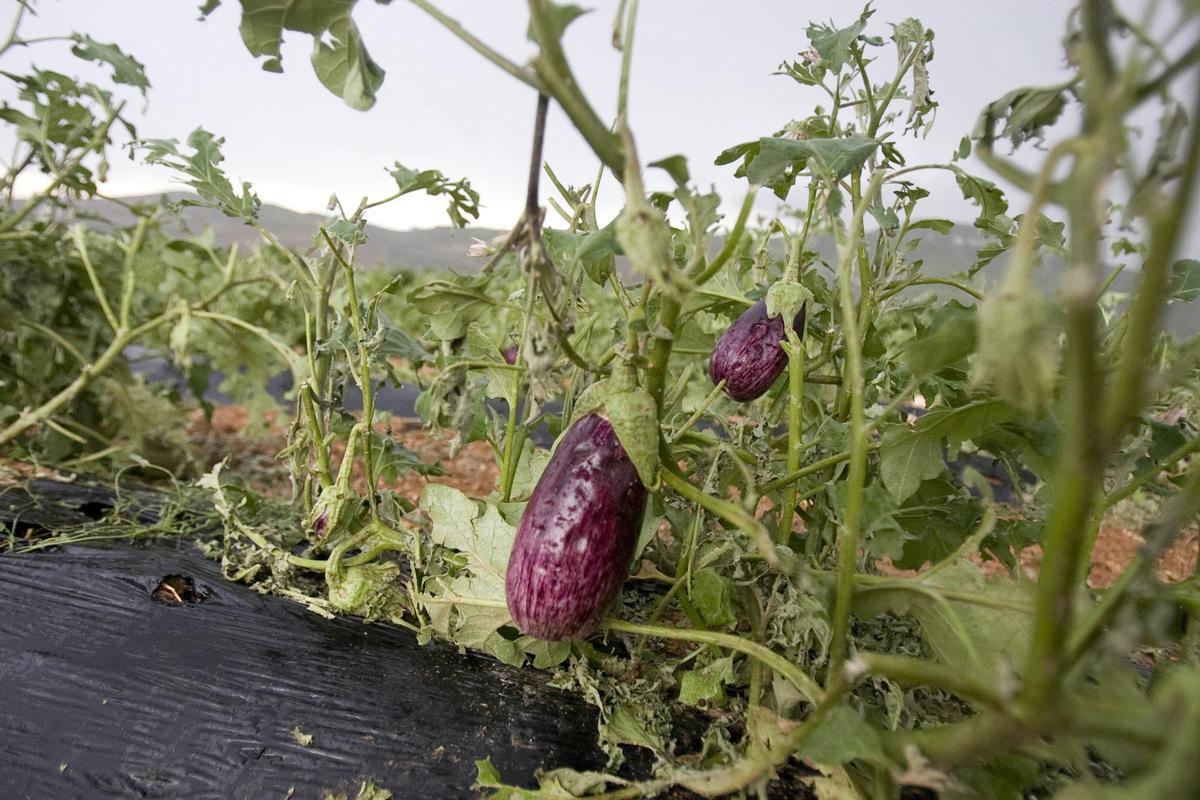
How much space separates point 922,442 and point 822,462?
5.1 inches

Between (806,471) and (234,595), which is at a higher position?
(806,471)

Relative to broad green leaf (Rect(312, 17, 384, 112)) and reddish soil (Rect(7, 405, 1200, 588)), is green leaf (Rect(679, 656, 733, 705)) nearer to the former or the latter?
broad green leaf (Rect(312, 17, 384, 112))

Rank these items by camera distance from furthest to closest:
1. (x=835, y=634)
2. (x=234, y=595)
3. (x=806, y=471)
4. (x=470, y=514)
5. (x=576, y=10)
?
(x=234, y=595) → (x=470, y=514) → (x=806, y=471) → (x=835, y=634) → (x=576, y=10)

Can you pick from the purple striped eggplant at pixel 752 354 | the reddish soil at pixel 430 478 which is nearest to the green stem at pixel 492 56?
the purple striped eggplant at pixel 752 354

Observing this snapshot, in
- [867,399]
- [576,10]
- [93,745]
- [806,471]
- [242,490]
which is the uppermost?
[576,10]

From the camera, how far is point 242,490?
140 centimetres

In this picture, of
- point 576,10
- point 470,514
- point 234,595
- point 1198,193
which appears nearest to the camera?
point 1198,193

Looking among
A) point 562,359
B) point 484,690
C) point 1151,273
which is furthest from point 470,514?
point 1151,273

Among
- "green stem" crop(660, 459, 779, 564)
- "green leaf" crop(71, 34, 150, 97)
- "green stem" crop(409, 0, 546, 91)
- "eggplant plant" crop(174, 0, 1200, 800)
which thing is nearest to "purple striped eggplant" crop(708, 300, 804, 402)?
"eggplant plant" crop(174, 0, 1200, 800)

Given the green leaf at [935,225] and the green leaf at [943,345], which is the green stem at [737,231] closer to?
the green leaf at [943,345]

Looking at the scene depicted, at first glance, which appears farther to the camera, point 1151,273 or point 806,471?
point 806,471

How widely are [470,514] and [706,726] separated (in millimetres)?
400

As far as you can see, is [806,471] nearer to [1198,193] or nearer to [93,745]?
[1198,193]

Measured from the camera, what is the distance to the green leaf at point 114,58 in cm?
166
